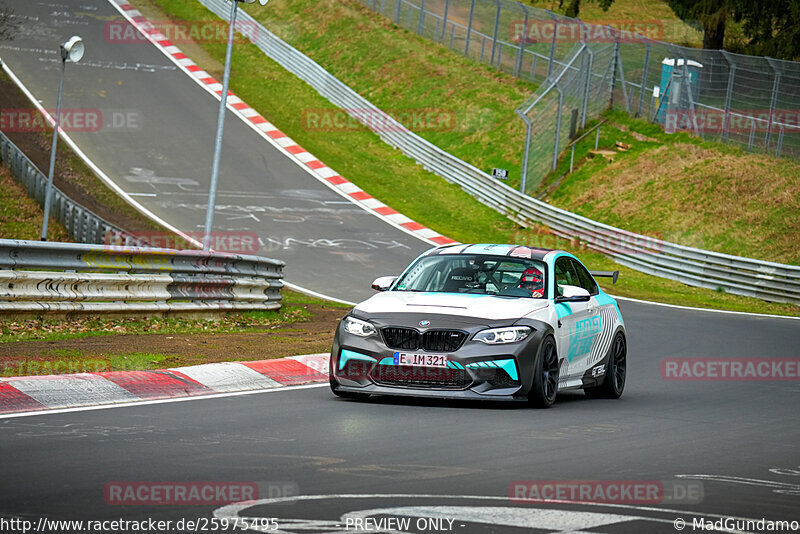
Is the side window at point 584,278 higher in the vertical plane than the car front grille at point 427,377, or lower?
higher

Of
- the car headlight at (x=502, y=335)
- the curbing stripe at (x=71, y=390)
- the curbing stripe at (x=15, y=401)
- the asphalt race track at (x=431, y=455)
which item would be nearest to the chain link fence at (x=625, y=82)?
the asphalt race track at (x=431, y=455)

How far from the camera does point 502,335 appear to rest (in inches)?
409

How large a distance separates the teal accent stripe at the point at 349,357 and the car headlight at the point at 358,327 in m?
→ 0.17

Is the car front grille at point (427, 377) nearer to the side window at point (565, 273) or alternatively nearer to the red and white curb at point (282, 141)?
the side window at point (565, 273)

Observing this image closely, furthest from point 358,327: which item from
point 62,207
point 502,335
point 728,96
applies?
point 728,96

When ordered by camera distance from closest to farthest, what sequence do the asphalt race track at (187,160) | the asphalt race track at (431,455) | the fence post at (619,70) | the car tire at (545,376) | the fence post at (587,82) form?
the asphalt race track at (431,455) → the car tire at (545,376) → the asphalt race track at (187,160) → the fence post at (587,82) → the fence post at (619,70)

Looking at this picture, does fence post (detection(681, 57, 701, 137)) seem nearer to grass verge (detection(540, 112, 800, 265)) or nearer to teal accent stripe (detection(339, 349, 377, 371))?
grass verge (detection(540, 112, 800, 265))

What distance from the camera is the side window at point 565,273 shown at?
12.0 m

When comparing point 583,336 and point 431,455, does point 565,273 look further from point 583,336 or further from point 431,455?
point 431,455

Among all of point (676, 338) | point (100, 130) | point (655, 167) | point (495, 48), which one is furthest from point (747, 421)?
point (495, 48)

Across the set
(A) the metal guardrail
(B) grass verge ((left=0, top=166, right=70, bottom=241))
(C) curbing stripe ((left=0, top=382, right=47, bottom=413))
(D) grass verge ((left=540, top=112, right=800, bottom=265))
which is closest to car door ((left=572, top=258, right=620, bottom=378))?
(C) curbing stripe ((left=0, top=382, right=47, bottom=413))

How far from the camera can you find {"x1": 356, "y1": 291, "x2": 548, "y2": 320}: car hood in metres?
10.6

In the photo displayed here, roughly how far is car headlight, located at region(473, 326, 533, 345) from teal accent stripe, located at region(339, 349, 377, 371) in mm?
976

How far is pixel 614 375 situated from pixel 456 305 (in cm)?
263
